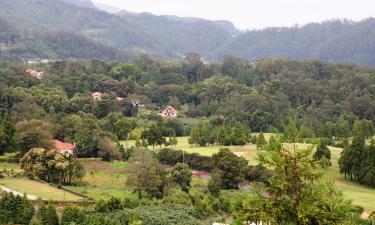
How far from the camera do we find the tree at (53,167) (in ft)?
89.1

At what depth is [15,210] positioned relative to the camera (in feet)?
67.1

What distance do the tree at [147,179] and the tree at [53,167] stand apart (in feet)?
9.22

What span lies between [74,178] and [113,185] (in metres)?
1.92

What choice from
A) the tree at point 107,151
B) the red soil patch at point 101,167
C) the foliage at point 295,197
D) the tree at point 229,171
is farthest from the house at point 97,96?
the foliage at point 295,197

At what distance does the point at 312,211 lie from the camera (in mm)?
8602

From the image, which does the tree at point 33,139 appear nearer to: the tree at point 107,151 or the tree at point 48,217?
the tree at point 107,151

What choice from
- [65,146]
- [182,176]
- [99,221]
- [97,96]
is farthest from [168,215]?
[97,96]

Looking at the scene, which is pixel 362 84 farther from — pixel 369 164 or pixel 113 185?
pixel 113 185

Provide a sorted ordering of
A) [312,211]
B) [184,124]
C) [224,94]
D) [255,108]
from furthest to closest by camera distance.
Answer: [224,94]
[255,108]
[184,124]
[312,211]

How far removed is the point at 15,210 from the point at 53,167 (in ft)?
22.7

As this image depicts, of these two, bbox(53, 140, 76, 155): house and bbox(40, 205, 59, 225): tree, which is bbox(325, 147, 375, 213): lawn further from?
bbox(53, 140, 76, 155): house

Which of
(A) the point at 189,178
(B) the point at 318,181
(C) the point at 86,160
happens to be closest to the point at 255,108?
(C) the point at 86,160

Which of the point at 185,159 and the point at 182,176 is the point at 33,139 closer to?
the point at 185,159

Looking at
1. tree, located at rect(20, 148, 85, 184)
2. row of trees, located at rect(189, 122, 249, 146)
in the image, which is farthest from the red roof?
row of trees, located at rect(189, 122, 249, 146)
